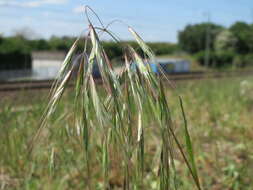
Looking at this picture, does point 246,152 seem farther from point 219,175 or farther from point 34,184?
point 34,184

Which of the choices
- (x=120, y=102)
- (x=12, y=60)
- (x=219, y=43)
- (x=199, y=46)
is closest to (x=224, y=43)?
(x=219, y=43)

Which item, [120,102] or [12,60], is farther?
[12,60]

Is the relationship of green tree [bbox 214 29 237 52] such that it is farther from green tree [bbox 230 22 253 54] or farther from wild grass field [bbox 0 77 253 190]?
wild grass field [bbox 0 77 253 190]

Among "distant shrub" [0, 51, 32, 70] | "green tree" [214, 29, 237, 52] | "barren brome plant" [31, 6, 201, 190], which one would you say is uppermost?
"green tree" [214, 29, 237, 52]

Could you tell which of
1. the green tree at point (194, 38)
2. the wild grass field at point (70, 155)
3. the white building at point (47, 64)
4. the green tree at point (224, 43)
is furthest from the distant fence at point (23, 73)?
the green tree at point (194, 38)

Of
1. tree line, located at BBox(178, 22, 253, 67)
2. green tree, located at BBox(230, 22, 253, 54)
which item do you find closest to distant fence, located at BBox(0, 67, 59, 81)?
tree line, located at BBox(178, 22, 253, 67)

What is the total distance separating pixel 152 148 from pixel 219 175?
86 cm

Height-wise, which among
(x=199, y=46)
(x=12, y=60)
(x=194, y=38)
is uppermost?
(x=194, y=38)

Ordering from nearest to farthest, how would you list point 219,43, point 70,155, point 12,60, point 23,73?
point 70,155, point 23,73, point 12,60, point 219,43

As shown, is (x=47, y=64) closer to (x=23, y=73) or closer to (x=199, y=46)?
(x=23, y=73)

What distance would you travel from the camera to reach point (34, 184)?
2189 mm

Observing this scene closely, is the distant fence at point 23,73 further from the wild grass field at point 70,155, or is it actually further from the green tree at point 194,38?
the green tree at point 194,38

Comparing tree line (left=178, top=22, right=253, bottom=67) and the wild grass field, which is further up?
tree line (left=178, top=22, right=253, bottom=67)

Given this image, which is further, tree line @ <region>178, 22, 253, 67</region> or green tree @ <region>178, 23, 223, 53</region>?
green tree @ <region>178, 23, 223, 53</region>
